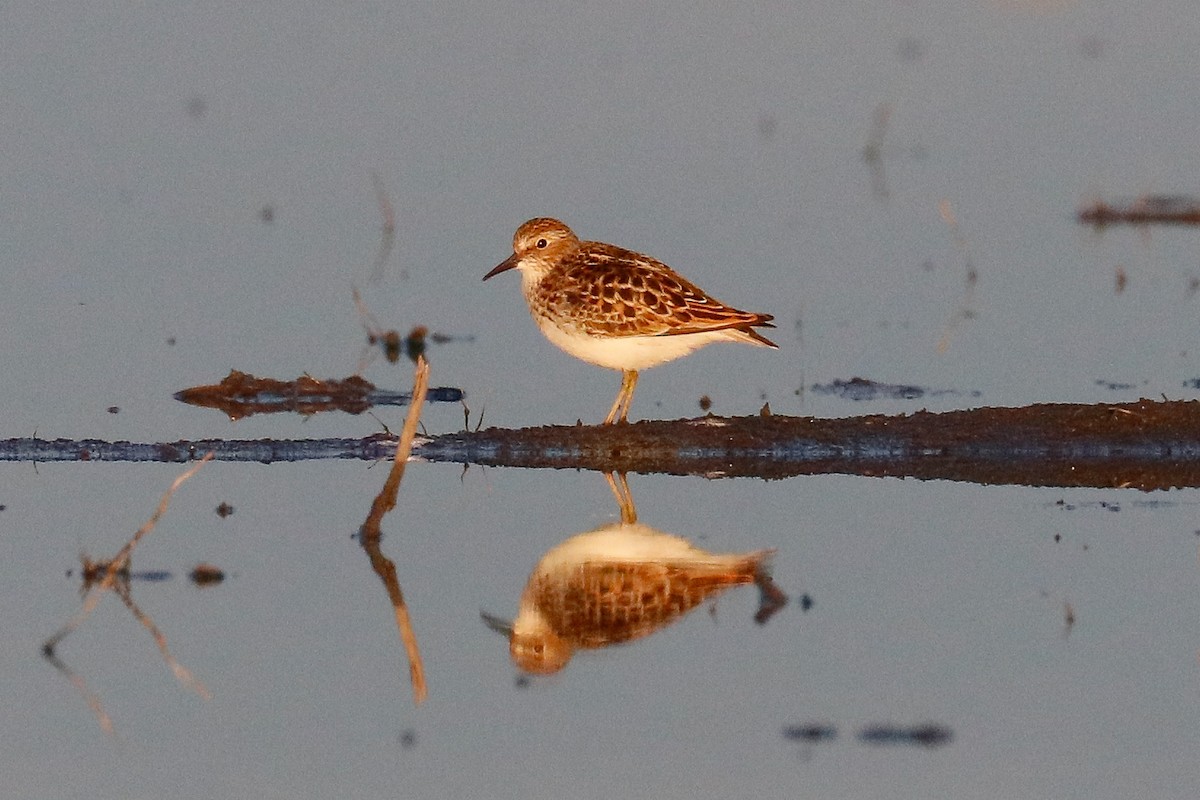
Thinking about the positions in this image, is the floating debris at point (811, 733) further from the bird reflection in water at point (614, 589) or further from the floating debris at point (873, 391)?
the floating debris at point (873, 391)

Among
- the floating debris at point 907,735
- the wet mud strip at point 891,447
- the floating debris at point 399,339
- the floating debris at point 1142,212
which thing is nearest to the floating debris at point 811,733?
the floating debris at point 907,735

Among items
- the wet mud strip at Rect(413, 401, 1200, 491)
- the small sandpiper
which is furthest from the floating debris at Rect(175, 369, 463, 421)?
the wet mud strip at Rect(413, 401, 1200, 491)

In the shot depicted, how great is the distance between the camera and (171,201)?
723 inches

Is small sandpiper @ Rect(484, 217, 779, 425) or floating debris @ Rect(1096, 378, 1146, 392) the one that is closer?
small sandpiper @ Rect(484, 217, 779, 425)

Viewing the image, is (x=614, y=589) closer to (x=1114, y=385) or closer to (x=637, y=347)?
(x=637, y=347)

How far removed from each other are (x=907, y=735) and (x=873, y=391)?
573 centimetres

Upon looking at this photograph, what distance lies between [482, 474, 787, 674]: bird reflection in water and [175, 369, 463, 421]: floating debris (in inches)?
109

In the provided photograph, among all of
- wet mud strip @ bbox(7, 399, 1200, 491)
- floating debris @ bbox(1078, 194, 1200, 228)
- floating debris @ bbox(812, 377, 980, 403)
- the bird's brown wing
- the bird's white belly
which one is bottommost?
wet mud strip @ bbox(7, 399, 1200, 491)

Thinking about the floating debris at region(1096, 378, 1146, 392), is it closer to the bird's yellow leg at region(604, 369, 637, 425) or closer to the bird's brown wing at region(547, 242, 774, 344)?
the bird's brown wing at region(547, 242, 774, 344)

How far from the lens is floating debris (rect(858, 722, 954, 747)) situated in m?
7.82

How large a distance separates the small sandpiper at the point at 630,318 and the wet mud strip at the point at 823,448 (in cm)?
43

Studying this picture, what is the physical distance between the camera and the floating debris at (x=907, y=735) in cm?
782

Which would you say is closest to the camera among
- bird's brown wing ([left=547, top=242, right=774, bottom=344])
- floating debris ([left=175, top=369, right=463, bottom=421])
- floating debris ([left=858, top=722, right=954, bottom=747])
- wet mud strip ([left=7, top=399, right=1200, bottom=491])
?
floating debris ([left=858, top=722, right=954, bottom=747])

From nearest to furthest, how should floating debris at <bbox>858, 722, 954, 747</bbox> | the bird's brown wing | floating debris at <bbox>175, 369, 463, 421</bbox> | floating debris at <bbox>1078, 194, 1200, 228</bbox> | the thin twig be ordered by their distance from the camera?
1. floating debris at <bbox>858, 722, 954, 747</bbox>
2. the thin twig
3. the bird's brown wing
4. floating debris at <bbox>175, 369, 463, 421</bbox>
5. floating debris at <bbox>1078, 194, 1200, 228</bbox>
